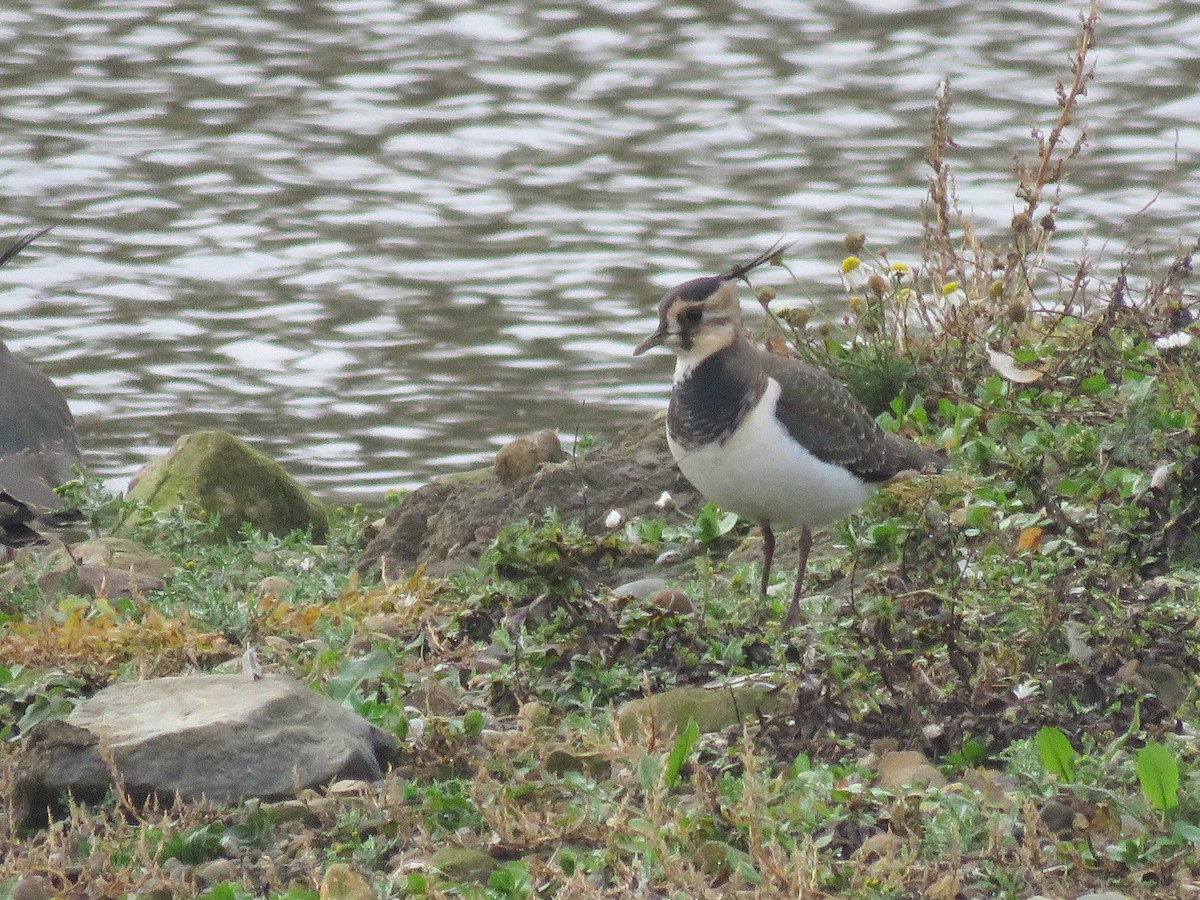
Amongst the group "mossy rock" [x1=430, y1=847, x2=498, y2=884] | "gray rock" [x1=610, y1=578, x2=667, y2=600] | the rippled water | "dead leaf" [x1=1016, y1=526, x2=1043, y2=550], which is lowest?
the rippled water

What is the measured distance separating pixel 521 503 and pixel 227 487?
1.57m

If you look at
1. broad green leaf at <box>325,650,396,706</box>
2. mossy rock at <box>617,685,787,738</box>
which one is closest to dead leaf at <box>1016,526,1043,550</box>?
mossy rock at <box>617,685,787,738</box>

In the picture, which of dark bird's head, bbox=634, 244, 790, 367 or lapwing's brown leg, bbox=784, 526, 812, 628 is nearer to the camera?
lapwing's brown leg, bbox=784, 526, 812, 628

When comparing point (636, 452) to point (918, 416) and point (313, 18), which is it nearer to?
point (918, 416)

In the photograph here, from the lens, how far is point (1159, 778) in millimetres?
4137

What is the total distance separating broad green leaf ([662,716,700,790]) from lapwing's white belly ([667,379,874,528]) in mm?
1608

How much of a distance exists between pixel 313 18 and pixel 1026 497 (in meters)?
12.9

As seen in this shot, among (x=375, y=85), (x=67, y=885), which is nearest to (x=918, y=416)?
(x=67, y=885)

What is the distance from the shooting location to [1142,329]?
261 inches

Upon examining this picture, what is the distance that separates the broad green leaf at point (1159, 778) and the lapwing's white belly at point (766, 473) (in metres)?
2.04

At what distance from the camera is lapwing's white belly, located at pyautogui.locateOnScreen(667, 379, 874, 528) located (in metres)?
6.02

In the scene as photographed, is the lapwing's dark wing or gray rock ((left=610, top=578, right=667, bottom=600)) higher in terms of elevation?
the lapwing's dark wing

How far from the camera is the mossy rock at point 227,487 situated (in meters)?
8.39

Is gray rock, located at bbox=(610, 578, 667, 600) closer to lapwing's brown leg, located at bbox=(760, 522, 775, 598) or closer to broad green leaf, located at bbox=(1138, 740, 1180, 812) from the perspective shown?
lapwing's brown leg, located at bbox=(760, 522, 775, 598)
